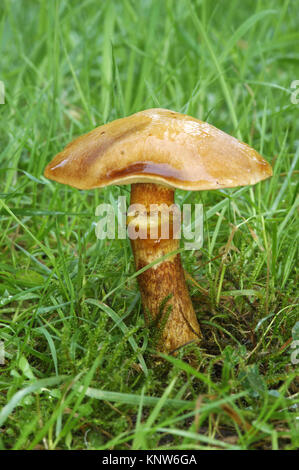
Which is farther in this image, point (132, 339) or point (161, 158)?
point (132, 339)

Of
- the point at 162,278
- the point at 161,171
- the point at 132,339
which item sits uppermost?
the point at 161,171

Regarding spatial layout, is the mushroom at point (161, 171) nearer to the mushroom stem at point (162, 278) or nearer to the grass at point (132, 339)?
the mushroom stem at point (162, 278)

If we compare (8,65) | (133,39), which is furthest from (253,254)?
(8,65)

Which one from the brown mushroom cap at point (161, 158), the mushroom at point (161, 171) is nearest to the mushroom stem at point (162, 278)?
the mushroom at point (161, 171)

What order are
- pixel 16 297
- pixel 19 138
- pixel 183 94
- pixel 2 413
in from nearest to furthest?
pixel 2 413 < pixel 16 297 < pixel 19 138 < pixel 183 94

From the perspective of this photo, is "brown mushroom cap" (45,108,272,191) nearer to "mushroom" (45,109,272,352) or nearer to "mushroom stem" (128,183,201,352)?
"mushroom" (45,109,272,352)

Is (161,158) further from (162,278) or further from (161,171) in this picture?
(162,278)

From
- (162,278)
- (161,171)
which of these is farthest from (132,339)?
(161,171)
